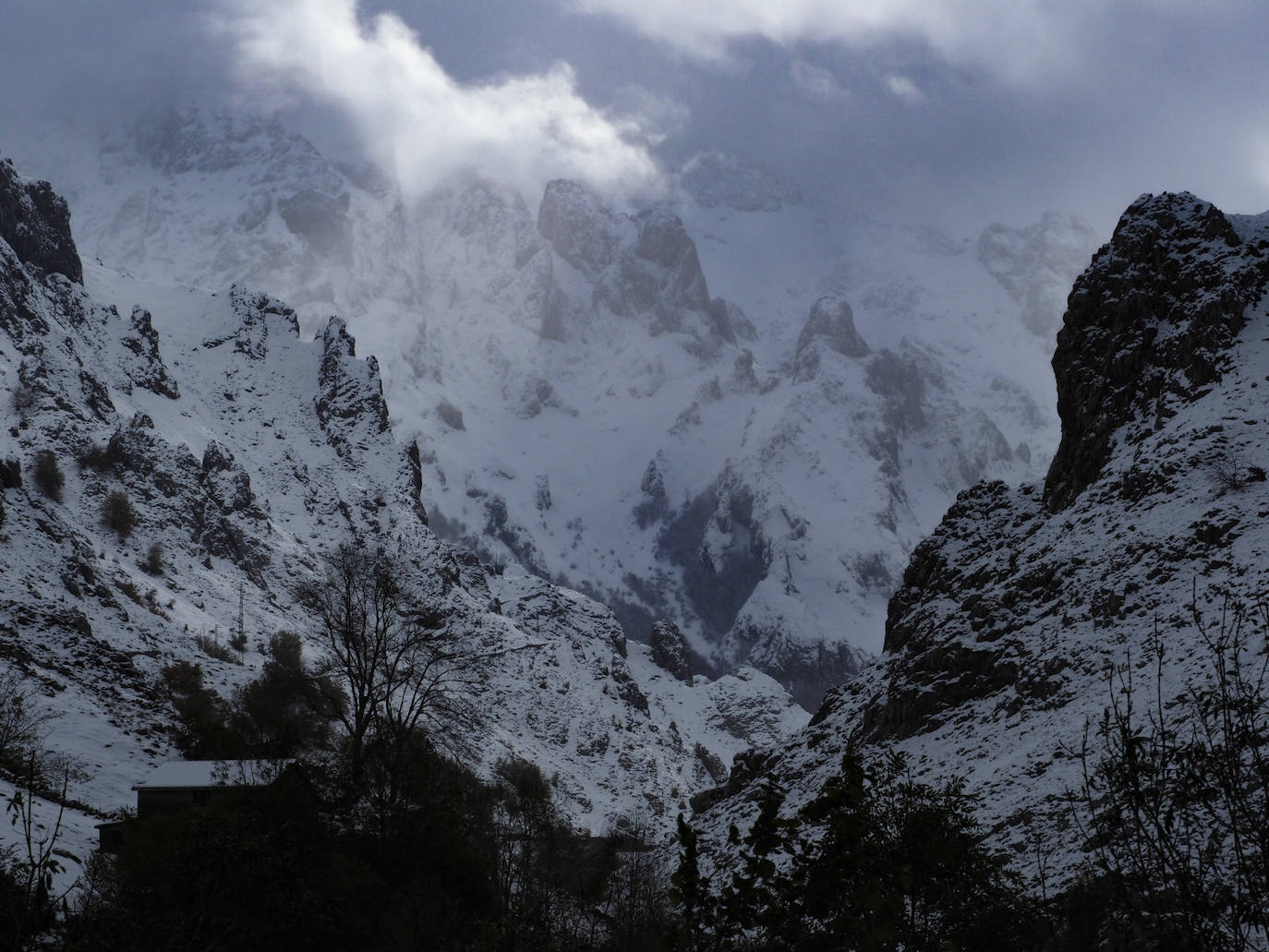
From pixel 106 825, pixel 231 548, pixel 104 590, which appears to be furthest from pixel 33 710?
pixel 231 548

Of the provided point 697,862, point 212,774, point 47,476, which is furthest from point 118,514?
point 697,862

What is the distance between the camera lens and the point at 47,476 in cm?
9431

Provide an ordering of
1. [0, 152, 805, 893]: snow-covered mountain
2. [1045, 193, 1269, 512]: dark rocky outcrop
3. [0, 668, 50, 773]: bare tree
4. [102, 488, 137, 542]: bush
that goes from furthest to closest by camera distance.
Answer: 1. [102, 488, 137, 542]: bush
2. [0, 152, 805, 893]: snow-covered mountain
3. [1045, 193, 1269, 512]: dark rocky outcrop
4. [0, 668, 50, 773]: bare tree

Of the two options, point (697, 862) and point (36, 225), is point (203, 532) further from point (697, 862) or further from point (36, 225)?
point (697, 862)

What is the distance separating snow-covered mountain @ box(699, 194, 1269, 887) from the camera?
33906mm

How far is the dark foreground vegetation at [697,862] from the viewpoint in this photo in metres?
10.5

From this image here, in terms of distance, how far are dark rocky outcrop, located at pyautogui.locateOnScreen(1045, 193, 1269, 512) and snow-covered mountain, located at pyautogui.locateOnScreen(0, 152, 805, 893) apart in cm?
3944

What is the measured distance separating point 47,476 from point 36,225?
211 ft

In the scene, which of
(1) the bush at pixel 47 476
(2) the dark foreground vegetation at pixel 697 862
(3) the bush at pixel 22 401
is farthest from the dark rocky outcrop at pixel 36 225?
(2) the dark foreground vegetation at pixel 697 862

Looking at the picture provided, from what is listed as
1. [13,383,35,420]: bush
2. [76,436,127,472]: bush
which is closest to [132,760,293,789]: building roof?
[76,436,127,472]: bush

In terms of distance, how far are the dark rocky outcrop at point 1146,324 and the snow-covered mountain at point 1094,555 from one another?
0.31ft

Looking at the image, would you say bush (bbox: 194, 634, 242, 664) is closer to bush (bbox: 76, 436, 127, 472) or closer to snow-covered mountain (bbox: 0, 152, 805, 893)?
snow-covered mountain (bbox: 0, 152, 805, 893)

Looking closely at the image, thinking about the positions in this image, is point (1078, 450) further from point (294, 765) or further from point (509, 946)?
point (509, 946)

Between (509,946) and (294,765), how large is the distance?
48.8 feet
